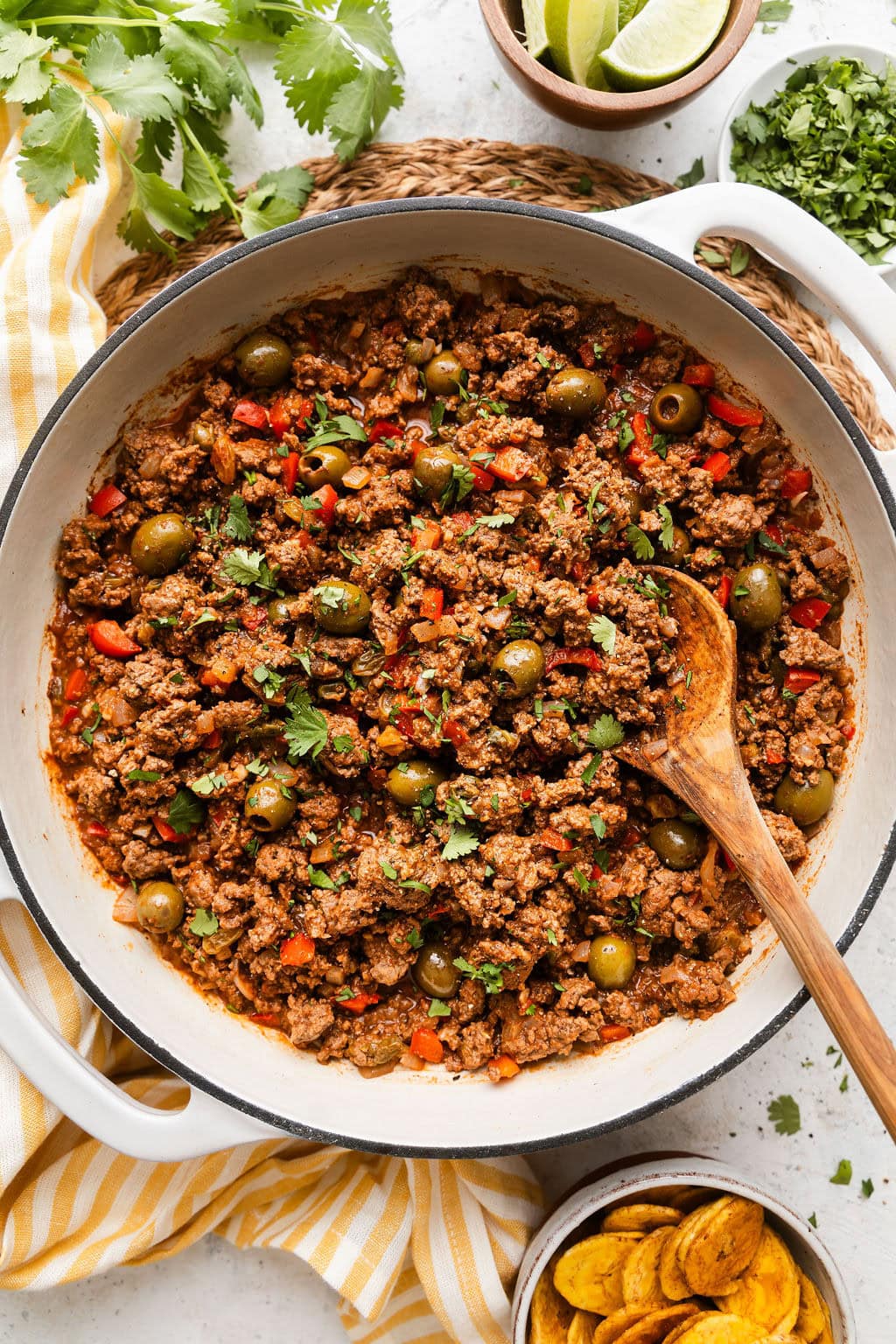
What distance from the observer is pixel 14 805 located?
3939 millimetres

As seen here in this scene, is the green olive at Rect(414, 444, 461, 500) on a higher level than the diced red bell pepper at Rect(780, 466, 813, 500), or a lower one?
lower

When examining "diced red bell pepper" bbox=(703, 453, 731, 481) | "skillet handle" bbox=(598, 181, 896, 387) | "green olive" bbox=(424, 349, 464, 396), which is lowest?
"green olive" bbox=(424, 349, 464, 396)

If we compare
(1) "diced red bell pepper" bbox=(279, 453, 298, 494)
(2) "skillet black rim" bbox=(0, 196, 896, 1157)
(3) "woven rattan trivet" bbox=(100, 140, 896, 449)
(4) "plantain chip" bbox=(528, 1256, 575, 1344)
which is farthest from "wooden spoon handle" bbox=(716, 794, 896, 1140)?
(1) "diced red bell pepper" bbox=(279, 453, 298, 494)

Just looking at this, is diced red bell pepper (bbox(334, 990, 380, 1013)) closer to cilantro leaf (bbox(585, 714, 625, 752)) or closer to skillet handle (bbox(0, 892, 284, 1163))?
skillet handle (bbox(0, 892, 284, 1163))

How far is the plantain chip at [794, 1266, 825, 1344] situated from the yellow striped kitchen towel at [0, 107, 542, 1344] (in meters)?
1.11

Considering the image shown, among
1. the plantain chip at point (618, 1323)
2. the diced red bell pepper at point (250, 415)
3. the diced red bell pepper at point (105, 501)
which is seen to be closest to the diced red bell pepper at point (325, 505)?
the diced red bell pepper at point (250, 415)

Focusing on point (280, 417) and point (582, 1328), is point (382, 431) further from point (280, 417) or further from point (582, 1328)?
point (582, 1328)

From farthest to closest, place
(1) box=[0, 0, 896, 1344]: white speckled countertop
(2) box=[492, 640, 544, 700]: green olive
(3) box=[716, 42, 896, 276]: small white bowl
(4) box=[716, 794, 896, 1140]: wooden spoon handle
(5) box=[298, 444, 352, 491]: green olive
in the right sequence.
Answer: (1) box=[0, 0, 896, 1344]: white speckled countertop < (3) box=[716, 42, 896, 276]: small white bowl < (5) box=[298, 444, 352, 491]: green olive < (2) box=[492, 640, 544, 700]: green olive < (4) box=[716, 794, 896, 1140]: wooden spoon handle

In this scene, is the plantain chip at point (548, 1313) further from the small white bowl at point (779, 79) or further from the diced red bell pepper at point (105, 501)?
the small white bowl at point (779, 79)

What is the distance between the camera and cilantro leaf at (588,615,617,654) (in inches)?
154

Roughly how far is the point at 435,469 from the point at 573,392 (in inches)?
24.0

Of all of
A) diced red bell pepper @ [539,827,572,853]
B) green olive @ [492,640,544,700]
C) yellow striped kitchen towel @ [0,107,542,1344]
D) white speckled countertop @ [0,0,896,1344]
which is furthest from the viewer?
white speckled countertop @ [0,0,896,1344]

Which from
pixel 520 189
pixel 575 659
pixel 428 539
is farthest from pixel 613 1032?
pixel 520 189

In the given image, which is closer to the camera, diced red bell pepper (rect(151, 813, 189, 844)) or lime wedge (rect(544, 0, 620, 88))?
lime wedge (rect(544, 0, 620, 88))
